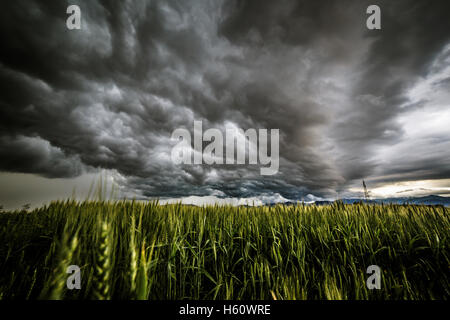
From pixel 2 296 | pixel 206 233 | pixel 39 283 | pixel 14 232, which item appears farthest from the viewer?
pixel 206 233

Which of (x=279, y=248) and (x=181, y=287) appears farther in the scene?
(x=279, y=248)

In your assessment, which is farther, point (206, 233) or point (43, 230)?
point (206, 233)
